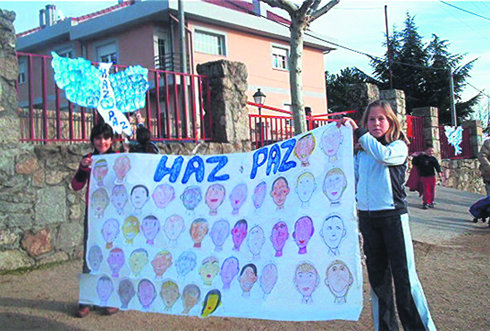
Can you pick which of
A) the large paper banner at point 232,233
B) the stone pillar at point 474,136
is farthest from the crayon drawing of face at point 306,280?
the stone pillar at point 474,136

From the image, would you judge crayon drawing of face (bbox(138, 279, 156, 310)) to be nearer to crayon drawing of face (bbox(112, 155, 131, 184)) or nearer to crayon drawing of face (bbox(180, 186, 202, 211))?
crayon drawing of face (bbox(180, 186, 202, 211))

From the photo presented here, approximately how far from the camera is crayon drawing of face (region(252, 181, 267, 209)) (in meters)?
3.31

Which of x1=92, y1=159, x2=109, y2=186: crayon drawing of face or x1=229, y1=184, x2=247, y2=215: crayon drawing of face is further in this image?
x1=92, y1=159, x2=109, y2=186: crayon drawing of face

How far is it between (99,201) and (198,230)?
1.10 metres

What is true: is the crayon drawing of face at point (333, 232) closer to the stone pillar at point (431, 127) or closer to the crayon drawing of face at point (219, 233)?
the crayon drawing of face at point (219, 233)

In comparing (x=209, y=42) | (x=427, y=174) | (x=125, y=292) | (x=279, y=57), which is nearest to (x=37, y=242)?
(x=125, y=292)

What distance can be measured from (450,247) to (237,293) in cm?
490

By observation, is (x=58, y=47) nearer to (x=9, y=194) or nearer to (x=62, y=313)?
(x=9, y=194)

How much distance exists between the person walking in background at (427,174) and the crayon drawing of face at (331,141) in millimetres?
7947

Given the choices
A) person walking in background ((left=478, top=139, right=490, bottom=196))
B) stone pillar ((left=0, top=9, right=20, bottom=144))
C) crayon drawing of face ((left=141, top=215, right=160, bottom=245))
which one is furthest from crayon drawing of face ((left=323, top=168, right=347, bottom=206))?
person walking in background ((left=478, top=139, right=490, bottom=196))

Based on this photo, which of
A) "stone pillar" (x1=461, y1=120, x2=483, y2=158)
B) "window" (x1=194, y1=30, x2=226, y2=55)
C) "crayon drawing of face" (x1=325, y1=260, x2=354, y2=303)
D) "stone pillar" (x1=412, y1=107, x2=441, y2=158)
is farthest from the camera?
"window" (x1=194, y1=30, x2=226, y2=55)

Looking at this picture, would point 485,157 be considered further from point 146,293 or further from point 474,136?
point 474,136

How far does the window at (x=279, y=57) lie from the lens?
27172 mm

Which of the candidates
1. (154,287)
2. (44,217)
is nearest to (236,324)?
(154,287)
